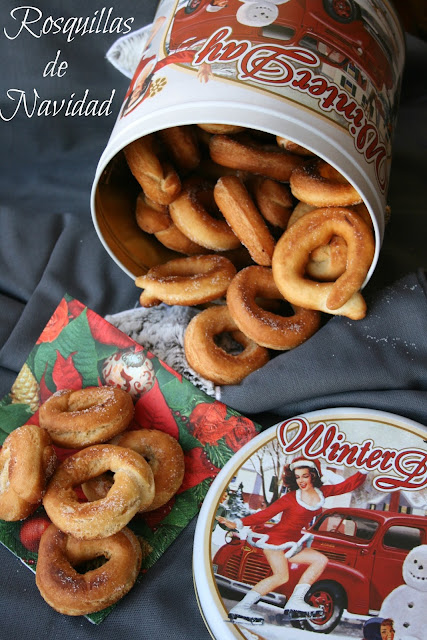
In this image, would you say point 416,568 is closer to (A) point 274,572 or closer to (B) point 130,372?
(A) point 274,572

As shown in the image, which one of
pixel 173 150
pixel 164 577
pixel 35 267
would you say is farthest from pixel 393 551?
pixel 35 267

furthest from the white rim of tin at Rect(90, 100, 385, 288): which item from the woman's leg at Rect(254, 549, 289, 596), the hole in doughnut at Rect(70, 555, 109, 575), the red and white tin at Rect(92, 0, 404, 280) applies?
the hole in doughnut at Rect(70, 555, 109, 575)

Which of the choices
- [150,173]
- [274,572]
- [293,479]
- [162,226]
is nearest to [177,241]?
[162,226]

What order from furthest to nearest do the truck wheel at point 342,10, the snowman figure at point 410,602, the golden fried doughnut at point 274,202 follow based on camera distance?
the golden fried doughnut at point 274,202
the truck wheel at point 342,10
the snowman figure at point 410,602

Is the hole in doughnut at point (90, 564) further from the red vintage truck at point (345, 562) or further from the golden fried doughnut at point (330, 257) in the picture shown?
the golden fried doughnut at point (330, 257)

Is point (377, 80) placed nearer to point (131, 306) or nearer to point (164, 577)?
point (131, 306)

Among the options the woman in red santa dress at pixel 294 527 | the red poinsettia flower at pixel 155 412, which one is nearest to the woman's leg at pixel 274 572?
the woman in red santa dress at pixel 294 527
